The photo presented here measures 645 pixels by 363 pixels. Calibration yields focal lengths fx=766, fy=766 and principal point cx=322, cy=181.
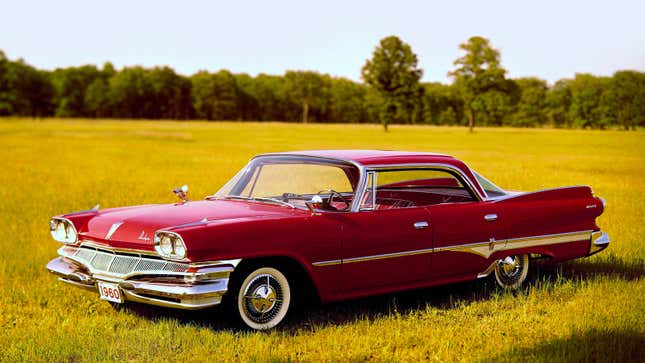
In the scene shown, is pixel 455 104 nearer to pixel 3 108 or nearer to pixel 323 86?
pixel 323 86

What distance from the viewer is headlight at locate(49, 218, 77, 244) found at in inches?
245

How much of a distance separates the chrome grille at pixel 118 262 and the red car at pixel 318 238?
0.01 m

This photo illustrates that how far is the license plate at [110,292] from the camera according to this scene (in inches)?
218

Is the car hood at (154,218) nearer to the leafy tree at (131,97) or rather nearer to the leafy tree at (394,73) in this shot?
the leafy tree at (394,73)

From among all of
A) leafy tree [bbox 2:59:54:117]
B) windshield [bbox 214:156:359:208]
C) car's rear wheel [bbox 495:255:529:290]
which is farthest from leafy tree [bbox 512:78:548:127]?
windshield [bbox 214:156:359:208]

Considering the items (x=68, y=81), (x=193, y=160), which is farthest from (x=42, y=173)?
(x=68, y=81)

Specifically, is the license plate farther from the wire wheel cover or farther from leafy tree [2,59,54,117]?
leafy tree [2,59,54,117]

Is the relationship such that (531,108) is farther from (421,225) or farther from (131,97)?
(421,225)

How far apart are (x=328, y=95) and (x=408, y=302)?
13094 centimetres

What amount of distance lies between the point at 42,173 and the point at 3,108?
116 m

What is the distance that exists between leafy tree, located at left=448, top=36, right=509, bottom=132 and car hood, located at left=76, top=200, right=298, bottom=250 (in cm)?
7900

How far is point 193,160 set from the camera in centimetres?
3247

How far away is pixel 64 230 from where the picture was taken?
20.8 feet

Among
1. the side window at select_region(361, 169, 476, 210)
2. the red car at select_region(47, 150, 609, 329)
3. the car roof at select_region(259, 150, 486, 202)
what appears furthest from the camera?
the side window at select_region(361, 169, 476, 210)
